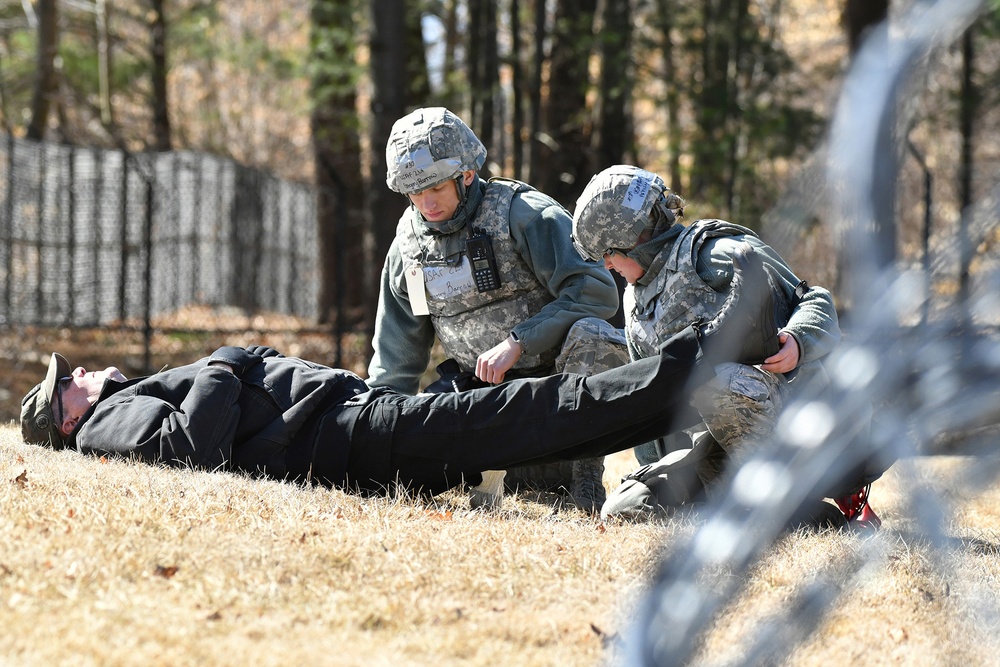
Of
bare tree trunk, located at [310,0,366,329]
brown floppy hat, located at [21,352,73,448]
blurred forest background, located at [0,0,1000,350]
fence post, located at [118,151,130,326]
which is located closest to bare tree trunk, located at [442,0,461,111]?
blurred forest background, located at [0,0,1000,350]

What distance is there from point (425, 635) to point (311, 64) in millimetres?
11103

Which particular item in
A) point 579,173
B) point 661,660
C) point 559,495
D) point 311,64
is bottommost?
point 559,495

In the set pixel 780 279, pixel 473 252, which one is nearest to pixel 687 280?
pixel 780 279

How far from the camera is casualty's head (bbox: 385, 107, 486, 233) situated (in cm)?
441

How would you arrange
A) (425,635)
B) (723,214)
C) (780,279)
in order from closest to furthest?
(425,635) → (780,279) → (723,214)

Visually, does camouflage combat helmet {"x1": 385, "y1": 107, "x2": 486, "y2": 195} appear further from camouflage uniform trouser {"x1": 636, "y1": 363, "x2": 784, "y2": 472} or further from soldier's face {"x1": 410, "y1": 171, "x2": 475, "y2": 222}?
camouflage uniform trouser {"x1": 636, "y1": 363, "x2": 784, "y2": 472}

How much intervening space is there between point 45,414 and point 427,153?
73.3 inches

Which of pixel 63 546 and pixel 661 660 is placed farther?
pixel 63 546

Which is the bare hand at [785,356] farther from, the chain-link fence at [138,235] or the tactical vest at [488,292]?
the chain-link fence at [138,235]

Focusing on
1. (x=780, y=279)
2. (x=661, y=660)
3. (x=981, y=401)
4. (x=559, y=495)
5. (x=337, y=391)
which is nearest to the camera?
(x=661, y=660)

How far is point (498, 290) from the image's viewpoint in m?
4.59

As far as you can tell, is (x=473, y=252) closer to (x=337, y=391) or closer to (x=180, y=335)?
(x=337, y=391)

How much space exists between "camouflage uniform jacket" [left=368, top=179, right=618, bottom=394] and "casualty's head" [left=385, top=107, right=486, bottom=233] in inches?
4.2

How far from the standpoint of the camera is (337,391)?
4.09 meters
